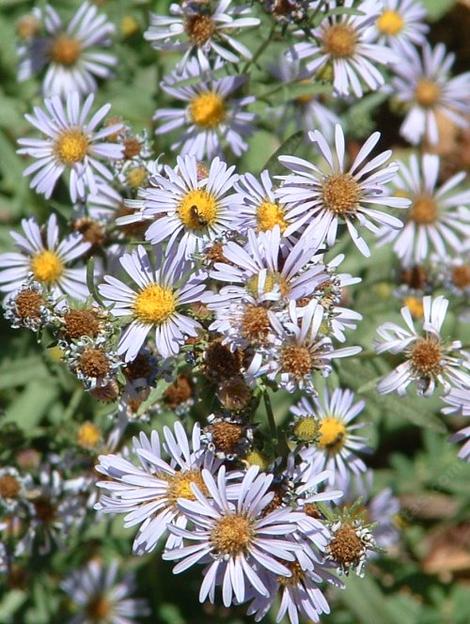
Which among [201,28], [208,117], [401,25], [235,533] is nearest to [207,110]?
[208,117]

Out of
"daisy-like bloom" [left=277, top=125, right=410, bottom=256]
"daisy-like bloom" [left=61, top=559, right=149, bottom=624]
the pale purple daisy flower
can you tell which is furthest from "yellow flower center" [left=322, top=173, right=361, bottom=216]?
"daisy-like bloom" [left=61, top=559, right=149, bottom=624]

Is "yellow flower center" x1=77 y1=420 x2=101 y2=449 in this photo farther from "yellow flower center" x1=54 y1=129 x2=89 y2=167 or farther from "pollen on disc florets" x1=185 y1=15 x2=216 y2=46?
"pollen on disc florets" x1=185 y1=15 x2=216 y2=46

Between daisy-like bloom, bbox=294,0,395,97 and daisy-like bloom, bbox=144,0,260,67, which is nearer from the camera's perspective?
daisy-like bloom, bbox=144,0,260,67

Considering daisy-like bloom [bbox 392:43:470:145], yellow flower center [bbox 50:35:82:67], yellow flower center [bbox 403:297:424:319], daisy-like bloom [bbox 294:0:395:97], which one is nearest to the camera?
daisy-like bloom [bbox 294:0:395:97]

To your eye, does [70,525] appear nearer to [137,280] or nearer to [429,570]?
[137,280]

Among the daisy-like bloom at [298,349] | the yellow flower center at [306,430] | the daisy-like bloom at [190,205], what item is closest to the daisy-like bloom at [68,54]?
the daisy-like bloom at [190,205]

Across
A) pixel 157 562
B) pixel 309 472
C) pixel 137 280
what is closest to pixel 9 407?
pixel 157 562
